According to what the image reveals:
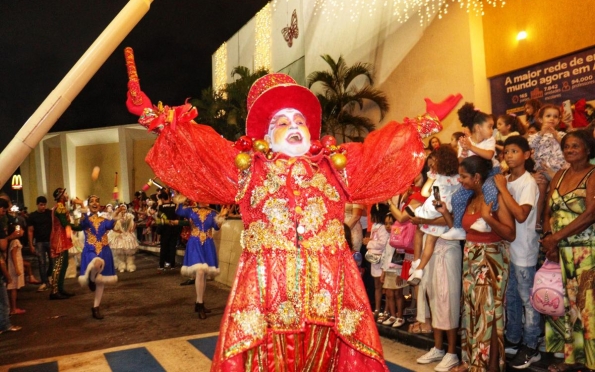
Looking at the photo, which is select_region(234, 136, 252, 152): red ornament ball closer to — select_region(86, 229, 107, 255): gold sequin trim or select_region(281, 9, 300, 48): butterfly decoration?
select_region(86, 229, 107, 255): gold sequin trim

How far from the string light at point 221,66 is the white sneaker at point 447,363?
26.1 metres

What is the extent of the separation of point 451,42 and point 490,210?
25.4 feet

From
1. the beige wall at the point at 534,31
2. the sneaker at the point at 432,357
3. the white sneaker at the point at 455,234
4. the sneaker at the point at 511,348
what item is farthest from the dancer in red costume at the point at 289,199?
the beige wall at the point at 534,31

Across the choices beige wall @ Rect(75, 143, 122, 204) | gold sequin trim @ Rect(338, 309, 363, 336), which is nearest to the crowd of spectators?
gold sequin trim @ Rect(338, 309, 363, 336)

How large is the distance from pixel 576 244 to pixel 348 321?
93.8 inches

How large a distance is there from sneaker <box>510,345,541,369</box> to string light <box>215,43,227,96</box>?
86.7ft

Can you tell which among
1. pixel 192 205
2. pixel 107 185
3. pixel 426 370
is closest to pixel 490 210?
pixel 426 370

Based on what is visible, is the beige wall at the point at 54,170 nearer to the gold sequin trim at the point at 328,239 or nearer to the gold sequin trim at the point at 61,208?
the gold sequin trim at the point at 61,208

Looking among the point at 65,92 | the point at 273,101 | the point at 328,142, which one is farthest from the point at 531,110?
the point at 65,92

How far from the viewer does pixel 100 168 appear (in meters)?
32.4

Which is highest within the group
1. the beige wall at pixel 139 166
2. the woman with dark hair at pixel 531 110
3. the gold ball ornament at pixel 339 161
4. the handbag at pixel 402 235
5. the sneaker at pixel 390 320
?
the beige wall at pixel 139 166

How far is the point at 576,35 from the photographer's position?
9.04 metres

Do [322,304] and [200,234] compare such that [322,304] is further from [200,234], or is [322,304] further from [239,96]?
[239,96]

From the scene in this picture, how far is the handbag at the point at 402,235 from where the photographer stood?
619 centimetres
